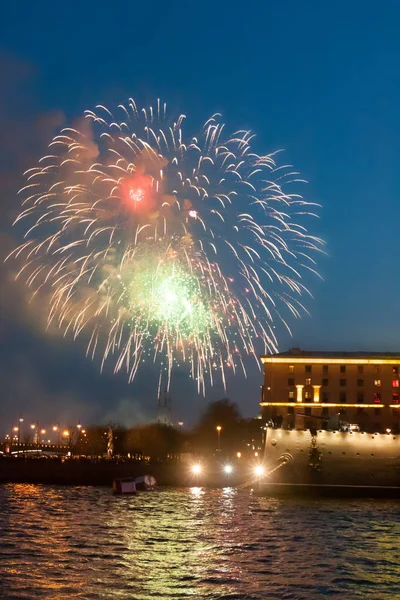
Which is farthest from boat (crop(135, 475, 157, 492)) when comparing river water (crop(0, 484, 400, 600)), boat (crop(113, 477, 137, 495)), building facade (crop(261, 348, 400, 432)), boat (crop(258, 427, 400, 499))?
building facade (crop(261, 348, 400, 432))

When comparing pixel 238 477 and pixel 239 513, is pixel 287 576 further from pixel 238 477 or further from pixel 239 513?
pixel 238 477

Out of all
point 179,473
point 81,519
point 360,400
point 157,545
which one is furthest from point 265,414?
point 157,545

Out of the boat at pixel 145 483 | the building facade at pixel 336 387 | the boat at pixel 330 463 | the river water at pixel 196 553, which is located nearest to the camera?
the river water at pixel 196 553

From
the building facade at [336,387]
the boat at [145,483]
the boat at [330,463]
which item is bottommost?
the boat at [145,483]

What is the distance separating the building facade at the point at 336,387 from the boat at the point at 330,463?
42.8m

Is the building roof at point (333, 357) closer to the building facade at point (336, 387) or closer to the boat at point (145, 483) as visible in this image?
the building facade at point (336, 387)

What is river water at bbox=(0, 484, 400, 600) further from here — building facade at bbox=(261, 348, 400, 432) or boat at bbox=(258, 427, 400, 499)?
building facade at bbox=(261, 348, 400, 432)

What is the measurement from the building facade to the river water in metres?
61.5

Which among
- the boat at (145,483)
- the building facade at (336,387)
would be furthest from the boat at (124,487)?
the building facade at (336,387)

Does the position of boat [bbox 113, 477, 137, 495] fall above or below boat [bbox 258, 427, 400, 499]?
below

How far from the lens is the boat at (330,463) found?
225ft

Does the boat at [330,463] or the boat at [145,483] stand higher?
the boat at [330,463]

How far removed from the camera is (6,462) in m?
100

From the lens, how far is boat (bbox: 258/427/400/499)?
68.7 m
